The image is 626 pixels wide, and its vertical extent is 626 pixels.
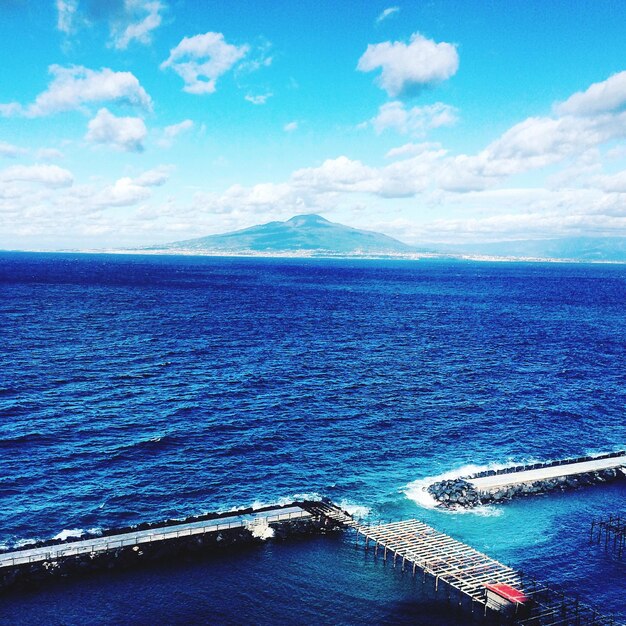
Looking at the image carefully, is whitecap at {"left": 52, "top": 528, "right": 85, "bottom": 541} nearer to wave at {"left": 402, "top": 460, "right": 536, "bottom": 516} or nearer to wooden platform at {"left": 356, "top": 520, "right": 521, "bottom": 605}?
wooden platform at {"left": 356, "top": 520, "right": 521, "bottom": 605}

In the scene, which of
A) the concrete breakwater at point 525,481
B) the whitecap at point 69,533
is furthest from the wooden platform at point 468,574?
the whitecap at point 69,533

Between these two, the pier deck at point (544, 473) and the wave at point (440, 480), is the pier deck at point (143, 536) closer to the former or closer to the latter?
the wave at point (440, 480)

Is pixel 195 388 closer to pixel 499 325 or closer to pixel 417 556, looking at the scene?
pixel 417 556

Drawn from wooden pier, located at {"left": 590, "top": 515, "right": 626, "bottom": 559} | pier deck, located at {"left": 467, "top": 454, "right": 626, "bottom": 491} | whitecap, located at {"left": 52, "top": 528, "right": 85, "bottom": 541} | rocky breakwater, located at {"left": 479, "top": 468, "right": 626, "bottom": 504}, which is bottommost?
wooden pier, located at {"left": 590, "top": 515, "right": 626, "bottom": 559}

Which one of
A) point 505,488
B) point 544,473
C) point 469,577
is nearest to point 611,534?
point 505,488

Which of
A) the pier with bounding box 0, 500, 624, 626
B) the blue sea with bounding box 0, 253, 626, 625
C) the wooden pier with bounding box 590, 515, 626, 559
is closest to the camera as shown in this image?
the pier with bounding box 0, 500, 624, 626

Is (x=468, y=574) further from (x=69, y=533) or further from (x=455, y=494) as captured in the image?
(x=69, y=533)

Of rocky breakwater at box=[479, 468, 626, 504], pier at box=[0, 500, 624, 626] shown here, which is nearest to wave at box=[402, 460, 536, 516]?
rocky breakwater at box=[479, 468, 626, 504]
